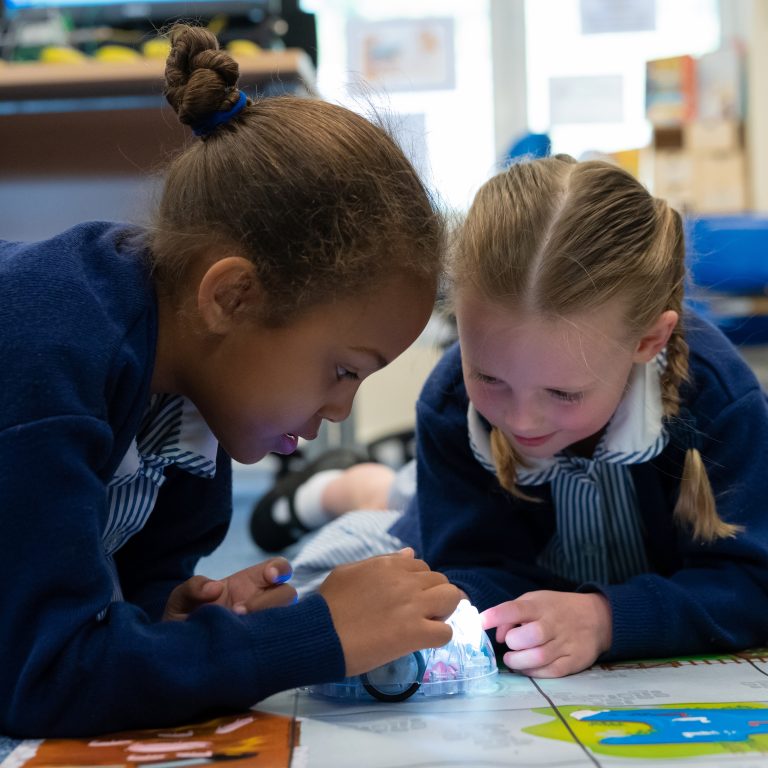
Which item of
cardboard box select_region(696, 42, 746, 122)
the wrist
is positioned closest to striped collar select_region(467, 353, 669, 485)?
the wrist

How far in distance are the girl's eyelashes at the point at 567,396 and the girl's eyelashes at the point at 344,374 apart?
190 millimetres

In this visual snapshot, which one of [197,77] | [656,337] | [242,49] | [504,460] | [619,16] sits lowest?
[504,460]

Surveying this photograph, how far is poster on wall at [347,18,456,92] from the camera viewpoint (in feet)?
10.6

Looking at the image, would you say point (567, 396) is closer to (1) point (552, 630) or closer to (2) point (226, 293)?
(1) point (552, 630)

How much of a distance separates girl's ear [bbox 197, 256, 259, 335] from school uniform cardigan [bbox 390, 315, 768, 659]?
31 centimetres

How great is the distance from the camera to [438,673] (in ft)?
2.55

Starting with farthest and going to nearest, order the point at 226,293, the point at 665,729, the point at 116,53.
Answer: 1. the point at 116,53
2. the point at 226,293
3. the point at 665,729

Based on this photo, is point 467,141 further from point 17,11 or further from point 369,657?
point 369,657

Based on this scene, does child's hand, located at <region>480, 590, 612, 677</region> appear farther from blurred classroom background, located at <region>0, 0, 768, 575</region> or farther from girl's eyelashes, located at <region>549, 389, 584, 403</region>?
blurred classroom background, located at <region>0, 0, 768, 575</region>

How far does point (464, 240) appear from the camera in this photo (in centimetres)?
91

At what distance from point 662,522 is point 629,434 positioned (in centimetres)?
12

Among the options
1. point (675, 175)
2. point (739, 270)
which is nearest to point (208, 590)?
point (739, 270)

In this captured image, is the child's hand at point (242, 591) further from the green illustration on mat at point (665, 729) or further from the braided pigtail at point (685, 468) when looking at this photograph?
the braided pigtail at point (685, 468)

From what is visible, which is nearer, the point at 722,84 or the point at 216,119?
the point at 216,119
